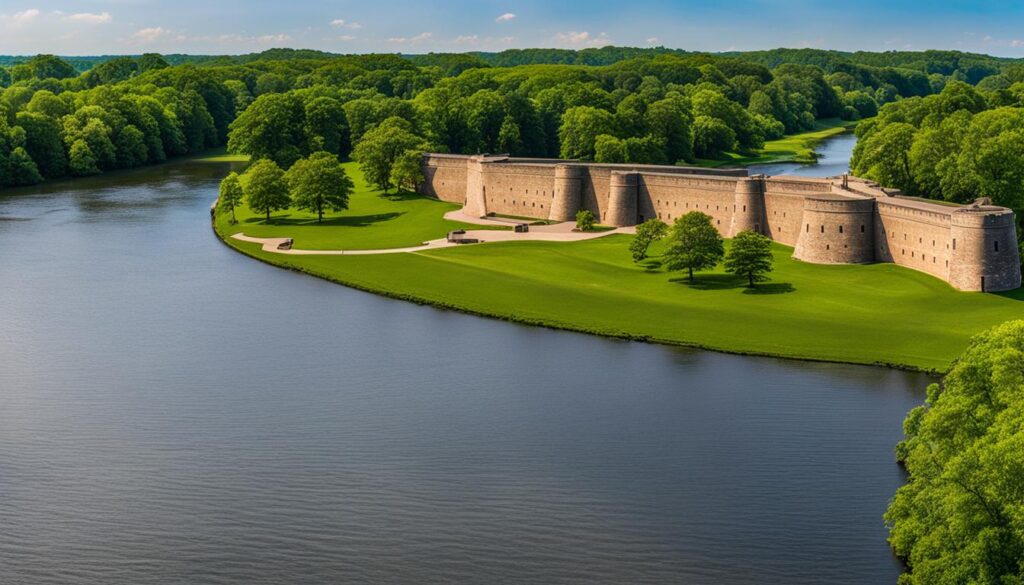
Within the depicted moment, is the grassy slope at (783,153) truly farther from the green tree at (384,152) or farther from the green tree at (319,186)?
the green tree at (319,186)

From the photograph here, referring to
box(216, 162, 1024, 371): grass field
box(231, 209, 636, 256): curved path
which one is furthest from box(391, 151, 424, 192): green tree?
box(216, 162, 1024, 371): grass field

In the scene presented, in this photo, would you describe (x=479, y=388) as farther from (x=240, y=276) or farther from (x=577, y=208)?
(x=577, y=208)

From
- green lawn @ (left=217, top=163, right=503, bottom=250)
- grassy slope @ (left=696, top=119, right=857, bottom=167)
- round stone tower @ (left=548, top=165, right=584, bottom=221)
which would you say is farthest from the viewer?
grassy slope @ (left=696, top=119, right=857, bottom=167)

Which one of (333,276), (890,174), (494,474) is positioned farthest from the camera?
(890,174)

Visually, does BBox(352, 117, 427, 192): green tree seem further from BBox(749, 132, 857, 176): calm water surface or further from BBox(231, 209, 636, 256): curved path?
BBox(749, 132, 857, 176): calm water surface

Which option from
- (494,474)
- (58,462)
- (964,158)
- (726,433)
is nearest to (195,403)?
(58,462)

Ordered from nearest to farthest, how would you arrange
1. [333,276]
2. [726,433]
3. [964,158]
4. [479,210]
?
[726,433], [333,276], [964,158], [479,210]

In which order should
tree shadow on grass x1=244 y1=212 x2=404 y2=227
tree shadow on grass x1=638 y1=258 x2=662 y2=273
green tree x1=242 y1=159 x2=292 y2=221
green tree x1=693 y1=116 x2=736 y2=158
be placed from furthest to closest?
green tree x1=693 y1=116 x2=736 y2=158 < green tree x1=242 y1=159 x2=292 y2=221 < tree shadow on grass x1=244 y1=212 x2=404 y2=227 < tree shadow on grass x1=638 y1=258 x2=662 y2=273
